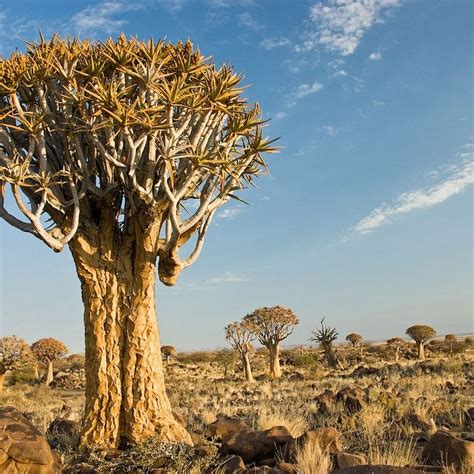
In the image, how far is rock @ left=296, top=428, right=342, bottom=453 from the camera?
5.73m

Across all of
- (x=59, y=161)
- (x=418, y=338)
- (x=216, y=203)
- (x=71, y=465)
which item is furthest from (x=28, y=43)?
(x=418, y=338)

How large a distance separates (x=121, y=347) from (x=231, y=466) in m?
2.66

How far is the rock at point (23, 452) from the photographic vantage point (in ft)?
15.5

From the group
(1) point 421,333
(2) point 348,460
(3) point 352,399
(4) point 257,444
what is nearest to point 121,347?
(4) point 257,444

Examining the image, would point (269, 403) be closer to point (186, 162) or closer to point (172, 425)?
point (172, 425)

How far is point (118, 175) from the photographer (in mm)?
7652

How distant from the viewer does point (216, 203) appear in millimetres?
8047

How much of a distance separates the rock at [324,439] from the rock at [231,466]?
830mm

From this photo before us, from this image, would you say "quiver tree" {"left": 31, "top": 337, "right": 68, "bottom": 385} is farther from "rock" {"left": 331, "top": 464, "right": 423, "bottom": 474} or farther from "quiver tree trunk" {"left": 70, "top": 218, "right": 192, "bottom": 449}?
"rock" {"left": 331, "top": 464, "right": 423, "bottom": 474}

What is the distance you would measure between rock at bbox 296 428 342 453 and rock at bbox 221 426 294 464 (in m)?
0.44

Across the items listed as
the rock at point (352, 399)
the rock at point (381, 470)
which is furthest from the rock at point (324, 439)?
the rock at point (352, 399)

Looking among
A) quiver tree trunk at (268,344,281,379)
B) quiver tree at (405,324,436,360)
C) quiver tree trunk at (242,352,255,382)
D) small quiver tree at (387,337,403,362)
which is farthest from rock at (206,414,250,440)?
small quiver tree at (387,337,403,362)

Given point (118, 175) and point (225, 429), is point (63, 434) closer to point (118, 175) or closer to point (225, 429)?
point (225, 429)

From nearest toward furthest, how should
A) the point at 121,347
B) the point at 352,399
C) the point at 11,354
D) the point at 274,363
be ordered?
the point at 121,347 → the point at 352,399 → the point at 11,354 → the point at 274,363
